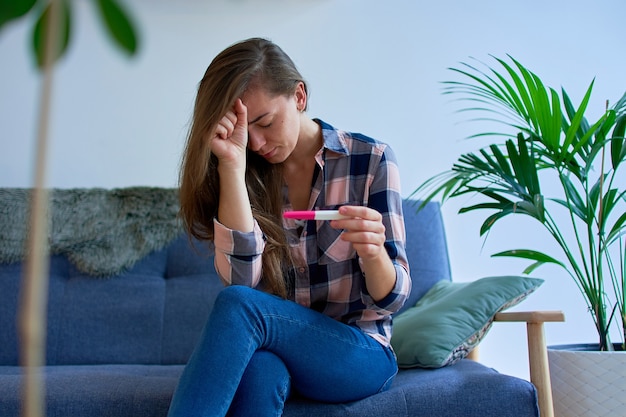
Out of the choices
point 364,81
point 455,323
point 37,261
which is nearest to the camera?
point 37,261

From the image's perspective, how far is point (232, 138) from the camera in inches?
51.8

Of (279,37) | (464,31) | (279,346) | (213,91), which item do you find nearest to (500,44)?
(464,31)

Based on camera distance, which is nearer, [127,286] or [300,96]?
[300,96]

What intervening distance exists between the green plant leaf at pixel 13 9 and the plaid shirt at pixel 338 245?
1.07 metres

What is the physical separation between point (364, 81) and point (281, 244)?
3.72ft

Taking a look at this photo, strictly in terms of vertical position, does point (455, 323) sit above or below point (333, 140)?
below

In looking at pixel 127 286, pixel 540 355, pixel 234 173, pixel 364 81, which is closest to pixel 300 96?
pixel 234 173

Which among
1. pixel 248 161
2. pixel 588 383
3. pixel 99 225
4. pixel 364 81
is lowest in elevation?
pixel 588 383

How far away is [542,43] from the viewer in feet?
7.76

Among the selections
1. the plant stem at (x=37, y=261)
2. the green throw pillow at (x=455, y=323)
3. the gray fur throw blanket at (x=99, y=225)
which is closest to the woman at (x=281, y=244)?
the green throw pillow at (x=455, y=323)

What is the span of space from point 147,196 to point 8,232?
414mm

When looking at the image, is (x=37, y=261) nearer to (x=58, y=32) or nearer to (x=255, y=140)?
(x=58, y=32)

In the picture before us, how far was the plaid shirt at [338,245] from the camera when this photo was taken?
1315 mm

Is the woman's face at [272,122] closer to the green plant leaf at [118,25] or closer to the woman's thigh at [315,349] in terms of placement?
the woman's thigh at [315,349]
